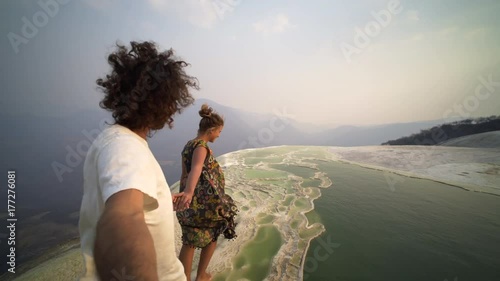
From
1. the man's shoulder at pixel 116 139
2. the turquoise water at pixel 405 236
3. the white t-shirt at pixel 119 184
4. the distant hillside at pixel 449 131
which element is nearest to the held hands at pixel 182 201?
the white t-shirt at pixel 119 184

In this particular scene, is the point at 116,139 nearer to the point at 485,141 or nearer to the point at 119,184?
the point at 119,184

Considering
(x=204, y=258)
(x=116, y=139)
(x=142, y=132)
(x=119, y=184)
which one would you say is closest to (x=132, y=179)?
(x=119, y=184)

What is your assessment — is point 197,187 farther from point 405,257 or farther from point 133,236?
point 405,257

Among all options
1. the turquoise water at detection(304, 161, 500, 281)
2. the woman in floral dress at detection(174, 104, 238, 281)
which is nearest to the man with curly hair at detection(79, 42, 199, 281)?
the woman in floral dress at detection(174, 104, 238, 281)

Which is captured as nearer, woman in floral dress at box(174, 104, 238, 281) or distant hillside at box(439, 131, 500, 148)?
woman in floral dress at box(174, 104, 238, 281)

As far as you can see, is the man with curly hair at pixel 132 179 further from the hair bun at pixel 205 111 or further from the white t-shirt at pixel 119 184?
the hair bun at pixel 205 111

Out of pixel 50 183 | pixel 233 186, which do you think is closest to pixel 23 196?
pixel 50 183

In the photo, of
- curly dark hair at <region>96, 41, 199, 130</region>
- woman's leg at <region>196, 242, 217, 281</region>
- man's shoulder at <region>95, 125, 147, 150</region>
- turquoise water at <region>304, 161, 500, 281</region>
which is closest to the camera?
man's shoulder at <region>95, 125, 147, 150</region>

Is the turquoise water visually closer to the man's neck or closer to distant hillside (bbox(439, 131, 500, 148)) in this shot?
the man's neck
